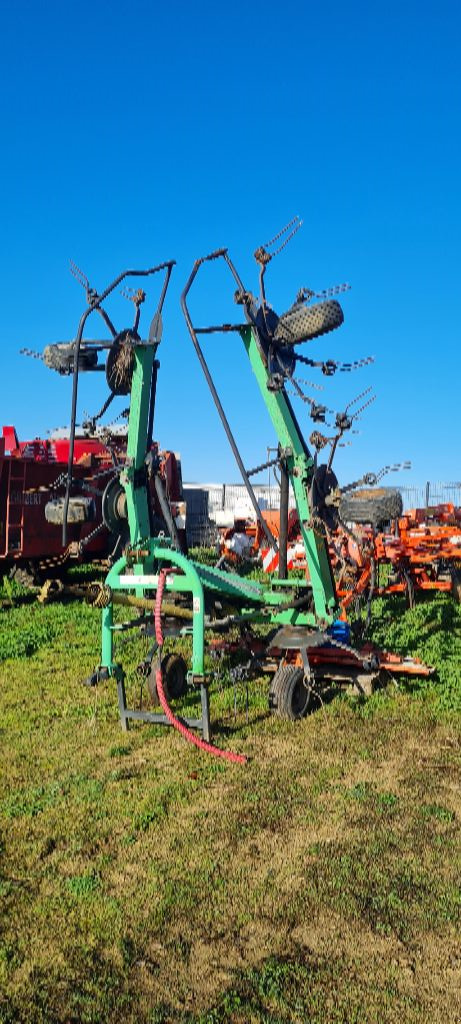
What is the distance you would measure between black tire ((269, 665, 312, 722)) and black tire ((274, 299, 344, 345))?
324 cm

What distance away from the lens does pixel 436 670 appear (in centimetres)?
827

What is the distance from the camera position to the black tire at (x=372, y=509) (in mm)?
7777

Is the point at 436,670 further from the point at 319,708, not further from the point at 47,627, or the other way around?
the point at 47,627

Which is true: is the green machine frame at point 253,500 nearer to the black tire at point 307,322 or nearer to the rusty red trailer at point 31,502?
the black tire at point 307,322

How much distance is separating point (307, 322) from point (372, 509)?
6.64 feet

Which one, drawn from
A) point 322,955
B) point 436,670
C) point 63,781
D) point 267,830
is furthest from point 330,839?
point 436,670

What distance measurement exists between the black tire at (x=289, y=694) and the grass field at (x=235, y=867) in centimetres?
15

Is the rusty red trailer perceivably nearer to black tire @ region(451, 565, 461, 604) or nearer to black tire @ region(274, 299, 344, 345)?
black tire @ region(451, 565, 461, 604)

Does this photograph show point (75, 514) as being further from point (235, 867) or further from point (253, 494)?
point (235, 867)

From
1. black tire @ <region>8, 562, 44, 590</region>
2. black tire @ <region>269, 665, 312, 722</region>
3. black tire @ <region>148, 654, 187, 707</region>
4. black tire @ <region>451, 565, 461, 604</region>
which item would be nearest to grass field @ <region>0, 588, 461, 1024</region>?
black tire @ <region>269, 665, 312, 722</region>

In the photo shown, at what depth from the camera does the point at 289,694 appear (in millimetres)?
6871

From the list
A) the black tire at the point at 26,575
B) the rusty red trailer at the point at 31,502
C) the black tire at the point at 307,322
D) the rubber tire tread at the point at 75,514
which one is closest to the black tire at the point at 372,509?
the black tire at the point at 307,322

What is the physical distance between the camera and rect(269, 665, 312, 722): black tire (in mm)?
6859

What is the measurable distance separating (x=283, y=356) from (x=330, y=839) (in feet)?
15.4
